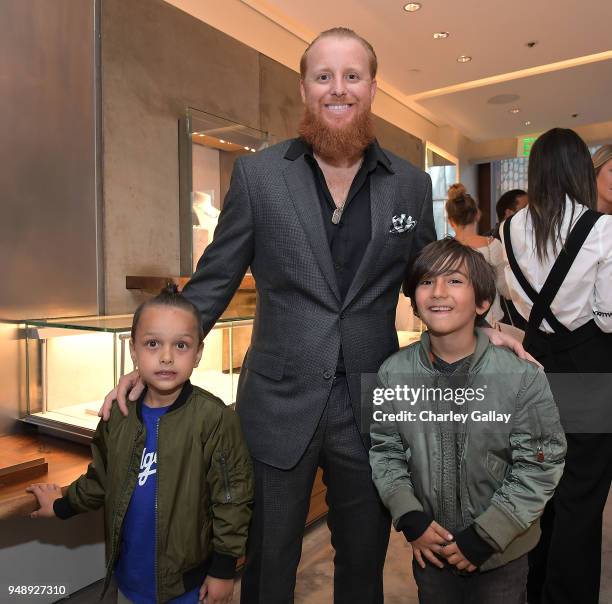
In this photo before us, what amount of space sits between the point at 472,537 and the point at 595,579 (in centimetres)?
111

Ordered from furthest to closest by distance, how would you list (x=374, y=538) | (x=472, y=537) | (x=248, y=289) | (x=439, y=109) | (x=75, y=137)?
(x=439, y=109), (x=248, y=289), (x=75, y=137), (x=374, y=538), (x=472, y=537)

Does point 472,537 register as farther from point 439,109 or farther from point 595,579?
point 439,109

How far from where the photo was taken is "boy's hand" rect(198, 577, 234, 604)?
1411 millimetres

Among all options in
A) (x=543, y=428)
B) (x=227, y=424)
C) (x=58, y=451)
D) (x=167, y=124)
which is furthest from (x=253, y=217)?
(x=167, y=124)

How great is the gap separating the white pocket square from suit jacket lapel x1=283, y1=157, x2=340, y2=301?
19 cm

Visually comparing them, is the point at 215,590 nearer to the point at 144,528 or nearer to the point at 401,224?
the point at 144,528

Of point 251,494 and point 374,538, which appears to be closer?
point 251,494

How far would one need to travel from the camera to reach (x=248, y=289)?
3154 millimetres

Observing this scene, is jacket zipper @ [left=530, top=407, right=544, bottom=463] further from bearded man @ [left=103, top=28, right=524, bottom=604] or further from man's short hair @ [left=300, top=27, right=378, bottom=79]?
man's short hair @ [left=300, top=27, right=378, bottom=79]

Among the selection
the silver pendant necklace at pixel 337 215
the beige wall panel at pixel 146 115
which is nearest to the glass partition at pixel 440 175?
the beige wall panel at pixel 146 115

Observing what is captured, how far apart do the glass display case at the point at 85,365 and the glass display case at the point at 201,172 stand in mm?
1168

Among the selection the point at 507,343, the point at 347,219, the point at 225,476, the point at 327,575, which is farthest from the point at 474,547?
the point at 327,575

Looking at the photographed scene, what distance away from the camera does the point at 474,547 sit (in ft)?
4.33

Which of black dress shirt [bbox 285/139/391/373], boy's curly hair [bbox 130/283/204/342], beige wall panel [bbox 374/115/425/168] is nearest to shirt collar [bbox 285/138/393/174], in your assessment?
black dress shirt [bbox 285/139/391/373]
